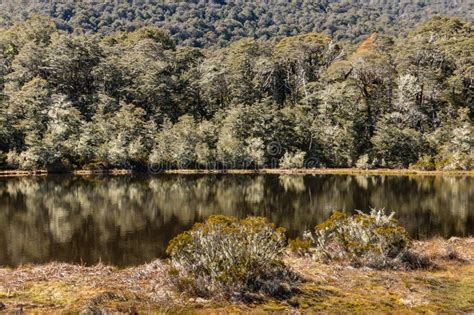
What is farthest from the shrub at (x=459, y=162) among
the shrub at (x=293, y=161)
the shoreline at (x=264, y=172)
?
the shrub at (x=293, y=161)

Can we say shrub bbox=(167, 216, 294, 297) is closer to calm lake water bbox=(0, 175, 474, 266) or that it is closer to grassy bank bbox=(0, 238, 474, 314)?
grassy bank bbox=(0, 238, 474, 314)

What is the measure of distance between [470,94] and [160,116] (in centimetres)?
6690

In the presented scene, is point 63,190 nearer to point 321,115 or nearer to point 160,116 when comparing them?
point 160,116

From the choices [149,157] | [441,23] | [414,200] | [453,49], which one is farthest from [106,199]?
[441,23]

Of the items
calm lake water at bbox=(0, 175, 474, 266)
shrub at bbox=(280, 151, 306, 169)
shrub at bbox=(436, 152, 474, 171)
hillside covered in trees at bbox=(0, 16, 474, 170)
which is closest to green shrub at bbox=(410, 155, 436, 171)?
hillside covered in trees at bbox=(0, 16, 474, 170)

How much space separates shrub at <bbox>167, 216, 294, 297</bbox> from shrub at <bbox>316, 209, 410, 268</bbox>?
3.58 metres

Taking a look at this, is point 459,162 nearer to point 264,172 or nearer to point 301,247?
point 264,172

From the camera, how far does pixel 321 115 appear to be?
3716 inches

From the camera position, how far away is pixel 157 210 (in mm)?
34906

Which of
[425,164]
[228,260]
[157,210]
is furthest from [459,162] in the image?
[228,260]

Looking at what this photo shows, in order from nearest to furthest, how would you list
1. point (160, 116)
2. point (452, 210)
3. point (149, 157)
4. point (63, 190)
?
1. point (452, 210)
2. point (63, 190)
3. point (149, 157)
4. point (160, 116)

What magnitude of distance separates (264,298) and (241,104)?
272 ft

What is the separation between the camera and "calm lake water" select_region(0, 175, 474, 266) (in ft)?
74.2

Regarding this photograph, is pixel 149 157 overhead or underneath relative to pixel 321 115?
underneath
